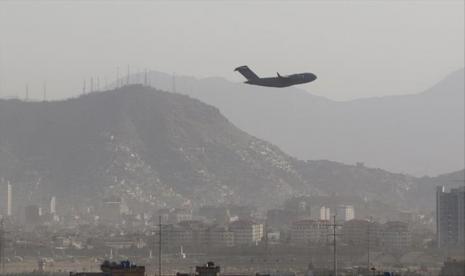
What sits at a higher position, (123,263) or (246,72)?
(246,72)

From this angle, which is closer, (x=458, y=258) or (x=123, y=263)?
(x=123, y=263)

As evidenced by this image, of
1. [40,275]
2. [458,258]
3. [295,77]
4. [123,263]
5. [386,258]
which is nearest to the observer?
[123,263]

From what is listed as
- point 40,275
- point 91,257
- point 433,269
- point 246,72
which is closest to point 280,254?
point 91,257

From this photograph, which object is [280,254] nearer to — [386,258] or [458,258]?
[386,258]

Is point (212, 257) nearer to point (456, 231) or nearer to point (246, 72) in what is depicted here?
point (456, 231)

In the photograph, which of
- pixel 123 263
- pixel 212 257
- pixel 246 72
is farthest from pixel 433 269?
pixel 123 263

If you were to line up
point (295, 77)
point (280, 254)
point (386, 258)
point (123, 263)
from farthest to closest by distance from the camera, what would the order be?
point (280, 254), point (386, 258), point (295, 77), point (123, 263)
